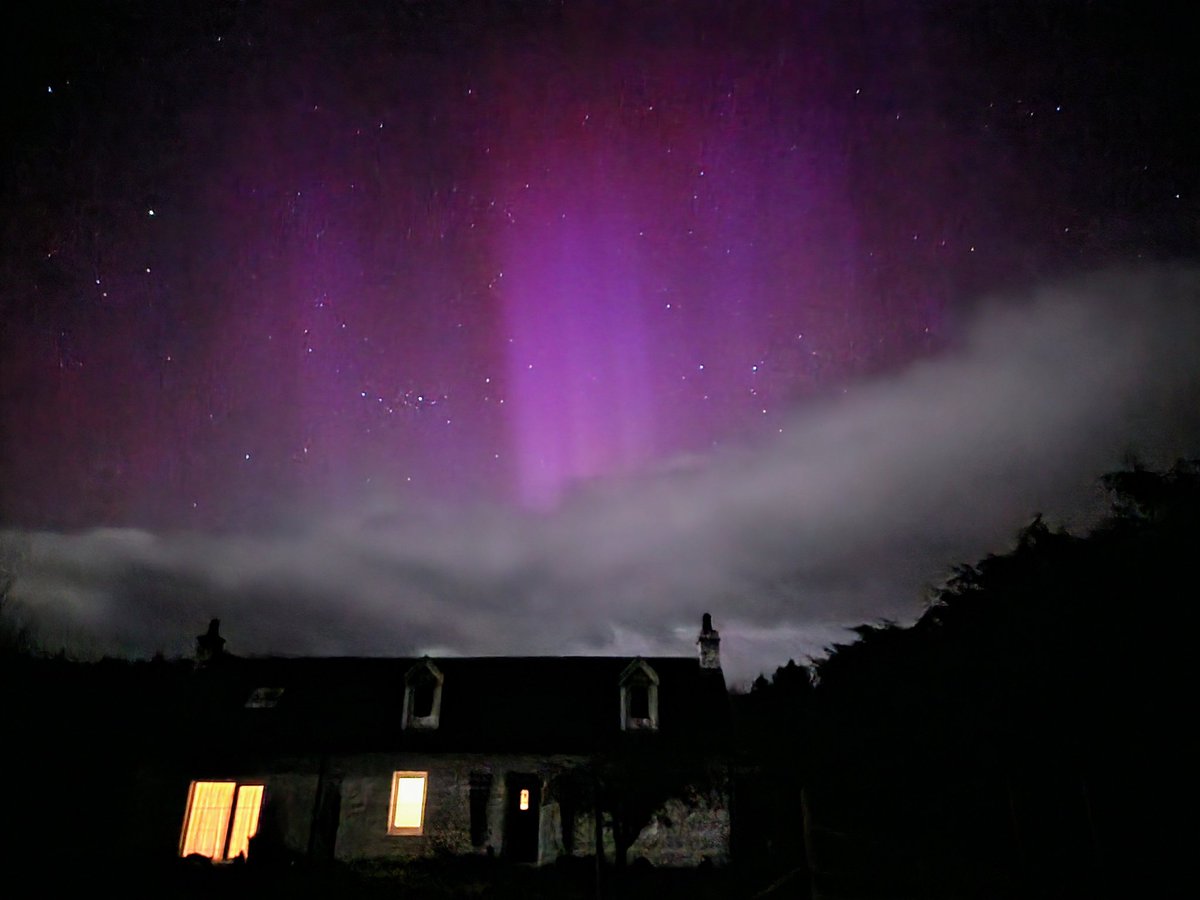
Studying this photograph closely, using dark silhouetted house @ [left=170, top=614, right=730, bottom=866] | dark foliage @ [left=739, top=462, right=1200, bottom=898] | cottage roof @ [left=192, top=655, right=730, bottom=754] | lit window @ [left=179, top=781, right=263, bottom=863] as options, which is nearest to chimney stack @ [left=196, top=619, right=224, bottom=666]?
cottage roof @ [left=192, top=655, right=730, bottom=754]

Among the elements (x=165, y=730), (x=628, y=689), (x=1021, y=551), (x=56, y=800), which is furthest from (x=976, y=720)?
(x=56, y=800)

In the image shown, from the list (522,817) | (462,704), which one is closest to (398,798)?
(522,817)

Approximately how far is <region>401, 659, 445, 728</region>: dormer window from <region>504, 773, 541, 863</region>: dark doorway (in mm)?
3900

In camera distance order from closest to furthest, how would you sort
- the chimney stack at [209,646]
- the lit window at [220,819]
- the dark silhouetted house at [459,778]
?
the dark silhouetted house at [459,778]
the lit window at [220,819]
the chimney stack at [209,646]

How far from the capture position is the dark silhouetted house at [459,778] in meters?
22.5

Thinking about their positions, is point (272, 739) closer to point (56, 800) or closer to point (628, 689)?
point (56, 800)

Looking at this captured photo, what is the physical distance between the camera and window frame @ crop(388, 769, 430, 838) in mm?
22656

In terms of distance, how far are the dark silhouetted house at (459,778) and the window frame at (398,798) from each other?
4 centimetres

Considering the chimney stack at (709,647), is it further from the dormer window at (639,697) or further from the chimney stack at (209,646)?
the chimney stack at (209,646)

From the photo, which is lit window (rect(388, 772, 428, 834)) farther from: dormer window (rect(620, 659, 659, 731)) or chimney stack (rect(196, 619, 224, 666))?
chimney stack (rect(196, 619, 224, 666))

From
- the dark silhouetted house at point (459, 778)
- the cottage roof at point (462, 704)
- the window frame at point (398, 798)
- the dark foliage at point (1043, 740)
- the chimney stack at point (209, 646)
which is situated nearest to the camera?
the dark foliage at point (1043, 740)

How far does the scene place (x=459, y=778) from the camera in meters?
23.4

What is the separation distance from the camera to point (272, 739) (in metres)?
24.5

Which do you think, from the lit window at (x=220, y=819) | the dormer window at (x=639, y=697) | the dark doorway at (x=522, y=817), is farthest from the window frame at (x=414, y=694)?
the dormer window at (x=639, y=697)
